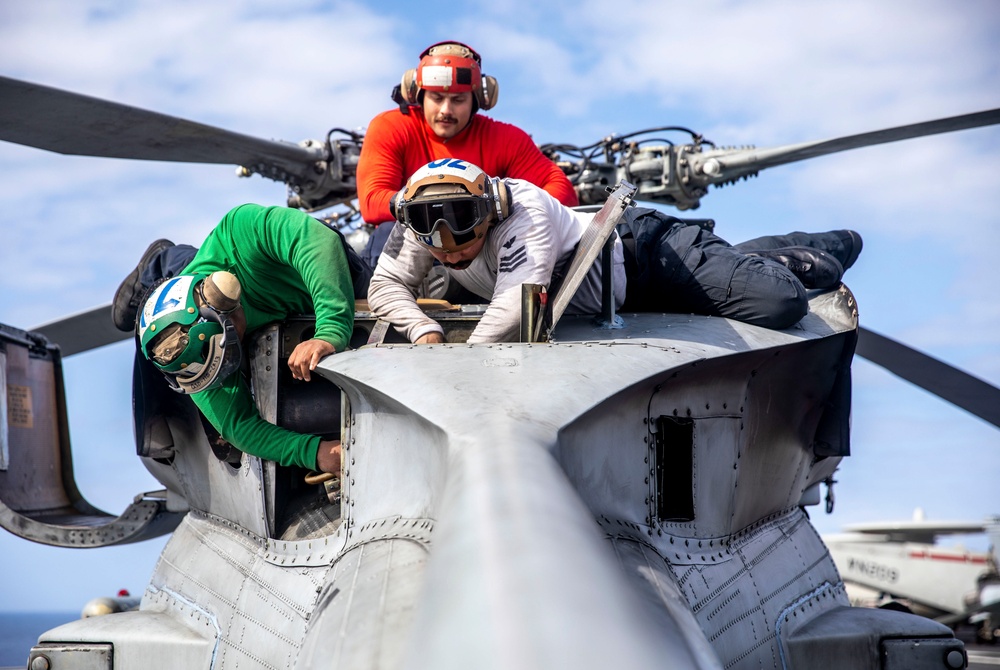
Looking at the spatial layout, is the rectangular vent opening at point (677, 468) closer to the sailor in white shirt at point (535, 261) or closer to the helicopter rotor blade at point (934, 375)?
the sailor in white shirt at point (535, 261)

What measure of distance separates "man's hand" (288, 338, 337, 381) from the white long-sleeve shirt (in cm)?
41

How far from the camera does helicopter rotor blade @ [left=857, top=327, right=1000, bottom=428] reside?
7.60 m

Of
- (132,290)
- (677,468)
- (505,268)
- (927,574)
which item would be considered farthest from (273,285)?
(927,574)

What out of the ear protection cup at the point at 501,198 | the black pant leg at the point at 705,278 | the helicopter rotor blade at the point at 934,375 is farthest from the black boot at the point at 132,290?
the helicopter rotor blade at the point at 934,375

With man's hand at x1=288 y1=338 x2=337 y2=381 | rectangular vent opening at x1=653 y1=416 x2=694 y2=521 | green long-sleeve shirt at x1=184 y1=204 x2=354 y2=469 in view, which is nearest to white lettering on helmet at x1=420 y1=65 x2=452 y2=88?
green long-sleeve shirt at x1=184 y1=204 x2=354 y2=469

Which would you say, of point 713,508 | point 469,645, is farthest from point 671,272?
point 469,645

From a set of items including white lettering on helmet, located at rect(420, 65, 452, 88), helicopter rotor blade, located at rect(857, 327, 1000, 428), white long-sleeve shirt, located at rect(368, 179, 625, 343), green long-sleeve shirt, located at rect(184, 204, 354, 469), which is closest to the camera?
white long-sleeve shirt, located at rect(368, 179, 625, 343)

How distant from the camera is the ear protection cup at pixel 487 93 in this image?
6137 mm

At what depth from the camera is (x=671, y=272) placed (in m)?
5.17

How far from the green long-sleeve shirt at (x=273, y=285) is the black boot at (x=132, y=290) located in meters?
1.18

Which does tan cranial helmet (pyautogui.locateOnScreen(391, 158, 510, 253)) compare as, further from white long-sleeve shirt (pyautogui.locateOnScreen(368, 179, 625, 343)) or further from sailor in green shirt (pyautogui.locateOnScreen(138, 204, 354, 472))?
sailor in green shirt (pyautogui.locateOnScreen(138, 204, 354, 472))

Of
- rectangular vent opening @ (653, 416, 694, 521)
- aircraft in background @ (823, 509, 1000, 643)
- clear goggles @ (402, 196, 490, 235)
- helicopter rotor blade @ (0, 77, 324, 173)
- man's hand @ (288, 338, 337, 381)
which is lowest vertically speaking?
aircraft in background @ (823, 509, 1000, 643)

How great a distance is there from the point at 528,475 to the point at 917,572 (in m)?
25.3

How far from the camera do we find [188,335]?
4.22 metres
